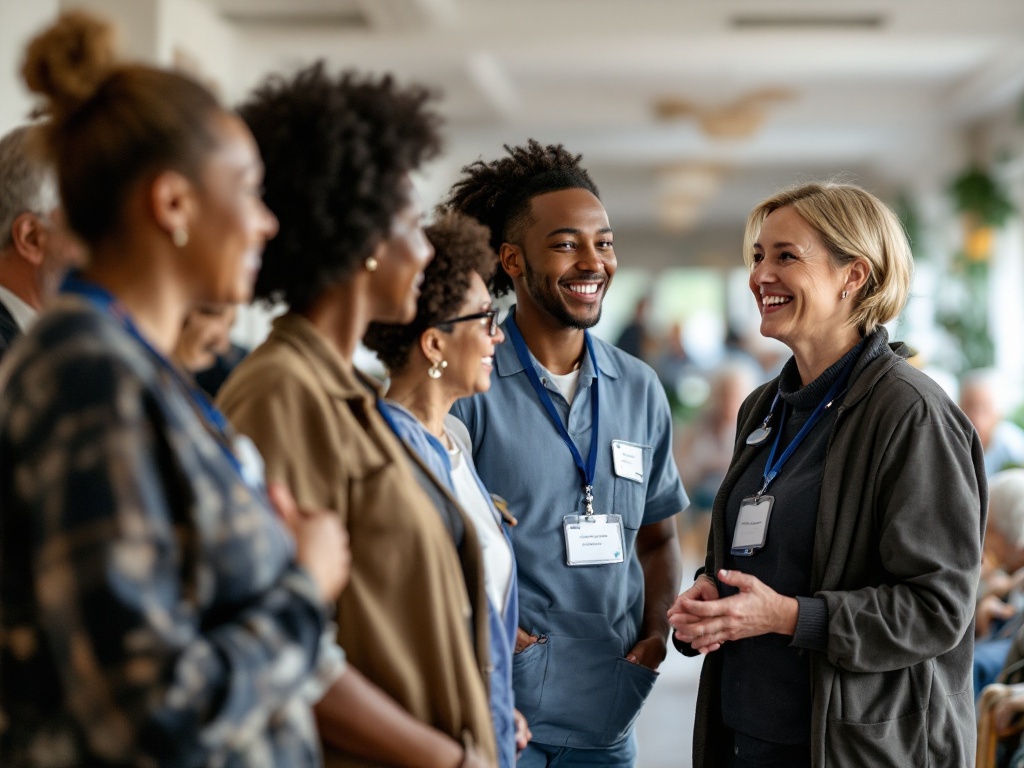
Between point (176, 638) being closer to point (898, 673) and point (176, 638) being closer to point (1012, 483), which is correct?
point (898, 673)

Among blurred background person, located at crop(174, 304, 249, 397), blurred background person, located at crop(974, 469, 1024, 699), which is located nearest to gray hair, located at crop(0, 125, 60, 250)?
blurred background person, located at crop(174, 304, 249, 397)

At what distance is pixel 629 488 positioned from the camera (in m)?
2.49

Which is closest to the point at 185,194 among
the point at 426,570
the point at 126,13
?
the point at 426,570

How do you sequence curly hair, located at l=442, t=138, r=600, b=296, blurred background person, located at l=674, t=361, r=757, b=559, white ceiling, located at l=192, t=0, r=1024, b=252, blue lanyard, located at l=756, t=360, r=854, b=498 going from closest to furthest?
blue lanyard, located at l=756, t=360, r=854, b=498
curly hair, located at l=442, t=138, r=600, b=296
white ceiling, located at l=192, t=0, r=1024, b=252
blurred background person, located at l=674, t=361, r=757, b=559

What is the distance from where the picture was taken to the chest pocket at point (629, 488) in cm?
246

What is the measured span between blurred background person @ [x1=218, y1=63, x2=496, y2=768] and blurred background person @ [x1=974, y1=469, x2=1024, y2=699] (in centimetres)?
306

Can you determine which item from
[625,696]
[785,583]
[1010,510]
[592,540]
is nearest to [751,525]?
[785,583]

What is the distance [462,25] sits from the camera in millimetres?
8672

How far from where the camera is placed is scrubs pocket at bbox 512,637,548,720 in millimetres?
2275

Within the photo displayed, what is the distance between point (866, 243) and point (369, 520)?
1341 millimetres

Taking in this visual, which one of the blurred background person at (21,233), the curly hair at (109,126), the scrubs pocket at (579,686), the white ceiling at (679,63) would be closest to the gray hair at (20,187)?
the blurred background person at (21,233)

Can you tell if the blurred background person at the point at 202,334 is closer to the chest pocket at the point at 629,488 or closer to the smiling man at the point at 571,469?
the smiling man at the point at 571,469

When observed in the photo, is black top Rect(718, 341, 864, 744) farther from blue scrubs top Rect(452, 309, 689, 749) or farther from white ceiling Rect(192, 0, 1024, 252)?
white ceiling Rect(192, 0, 1024, 252)

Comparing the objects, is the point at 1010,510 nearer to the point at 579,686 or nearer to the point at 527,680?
the point at 579,686
